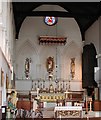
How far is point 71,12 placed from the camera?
24.4 metres

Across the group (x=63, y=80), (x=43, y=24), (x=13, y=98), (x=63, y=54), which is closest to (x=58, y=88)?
(x=63, y=80)

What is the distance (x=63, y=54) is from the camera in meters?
27.0

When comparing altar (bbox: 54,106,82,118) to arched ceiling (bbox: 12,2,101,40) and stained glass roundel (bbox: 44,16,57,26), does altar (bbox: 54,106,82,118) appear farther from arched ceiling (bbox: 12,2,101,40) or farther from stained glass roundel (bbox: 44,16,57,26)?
stained glass roundel (bbox: 44,16,57,26)

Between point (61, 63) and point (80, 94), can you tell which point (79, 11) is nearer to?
point (61, 63)

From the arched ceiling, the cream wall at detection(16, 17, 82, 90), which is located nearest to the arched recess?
the cream wall at detection(16, 17, 82, 90)

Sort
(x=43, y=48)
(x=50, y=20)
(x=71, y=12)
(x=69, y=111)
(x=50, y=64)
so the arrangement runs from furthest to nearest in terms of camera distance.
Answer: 1. (x=50, y=20)
2. (x=43, y=48)
3. (x=50, y=64)
4. (x=71, y=12)
5. (x=69, y=111)

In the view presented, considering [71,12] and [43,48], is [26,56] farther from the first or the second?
[71,12]

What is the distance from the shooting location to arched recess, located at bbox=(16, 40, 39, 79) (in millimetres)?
26531

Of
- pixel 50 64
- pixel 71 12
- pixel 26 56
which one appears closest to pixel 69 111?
pixel 71 12

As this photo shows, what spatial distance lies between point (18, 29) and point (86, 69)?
20.2 feet

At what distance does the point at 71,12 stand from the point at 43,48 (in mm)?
→ 4018

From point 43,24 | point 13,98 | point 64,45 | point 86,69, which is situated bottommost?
point 13,98

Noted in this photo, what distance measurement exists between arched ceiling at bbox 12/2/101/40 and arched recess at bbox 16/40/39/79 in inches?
51.0

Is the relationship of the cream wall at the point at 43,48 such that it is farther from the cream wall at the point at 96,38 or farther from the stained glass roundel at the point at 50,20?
the cream wall at the point at 96,38
